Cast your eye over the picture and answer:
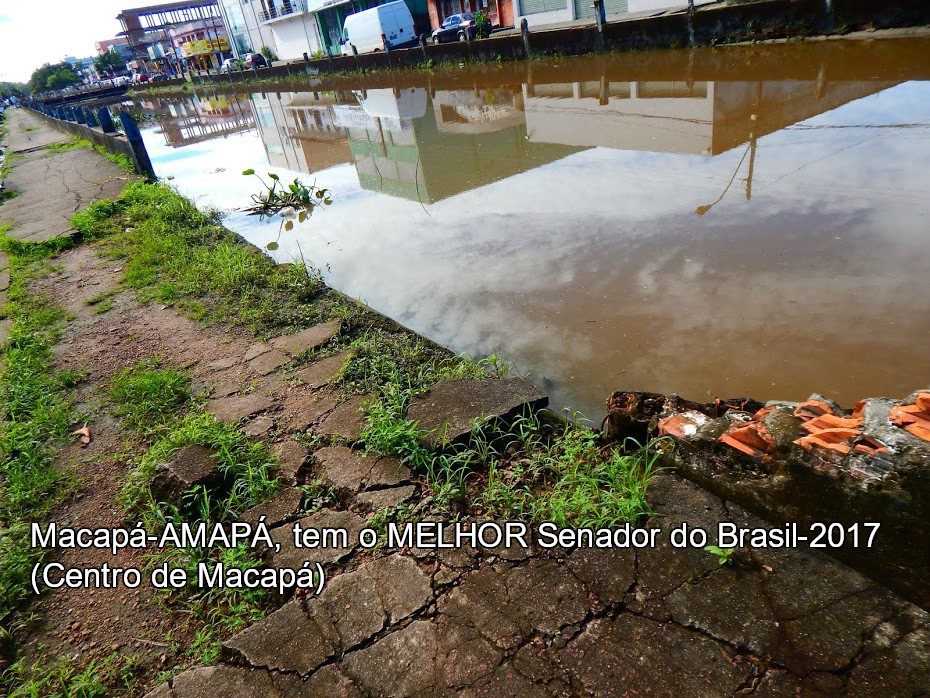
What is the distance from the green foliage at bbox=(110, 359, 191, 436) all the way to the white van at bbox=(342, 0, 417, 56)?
2817 centimetres

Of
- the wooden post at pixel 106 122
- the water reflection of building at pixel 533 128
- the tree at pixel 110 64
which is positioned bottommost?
the water reflection of building at pixel 533 128

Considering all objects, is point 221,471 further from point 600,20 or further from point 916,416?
point 600,20

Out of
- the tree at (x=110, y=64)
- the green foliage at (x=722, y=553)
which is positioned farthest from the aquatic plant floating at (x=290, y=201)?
the tree at (x=110, y=64)

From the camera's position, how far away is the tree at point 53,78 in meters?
67.5

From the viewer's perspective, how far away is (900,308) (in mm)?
3301

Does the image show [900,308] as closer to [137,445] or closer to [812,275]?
[812,275]

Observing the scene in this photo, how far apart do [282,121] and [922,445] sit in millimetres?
18004

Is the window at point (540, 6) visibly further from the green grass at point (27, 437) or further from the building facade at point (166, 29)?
the building facade at point (166, 29)

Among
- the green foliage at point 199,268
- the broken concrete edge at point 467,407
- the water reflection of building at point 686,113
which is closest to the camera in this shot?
the broken concrete edge at point 467,407

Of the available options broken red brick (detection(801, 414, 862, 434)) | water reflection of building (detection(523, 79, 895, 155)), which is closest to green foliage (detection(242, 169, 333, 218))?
water reflection of building (detection(523, 79, 895, 155))

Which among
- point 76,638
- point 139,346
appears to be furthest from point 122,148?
point 76,638

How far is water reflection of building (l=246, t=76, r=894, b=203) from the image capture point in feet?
24.6

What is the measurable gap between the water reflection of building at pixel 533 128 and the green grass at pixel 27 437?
4.40 meters

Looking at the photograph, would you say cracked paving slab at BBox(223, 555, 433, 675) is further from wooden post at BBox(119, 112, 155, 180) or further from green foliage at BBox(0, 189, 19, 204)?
green foliage at BBox(0, 189, 19, 204)
